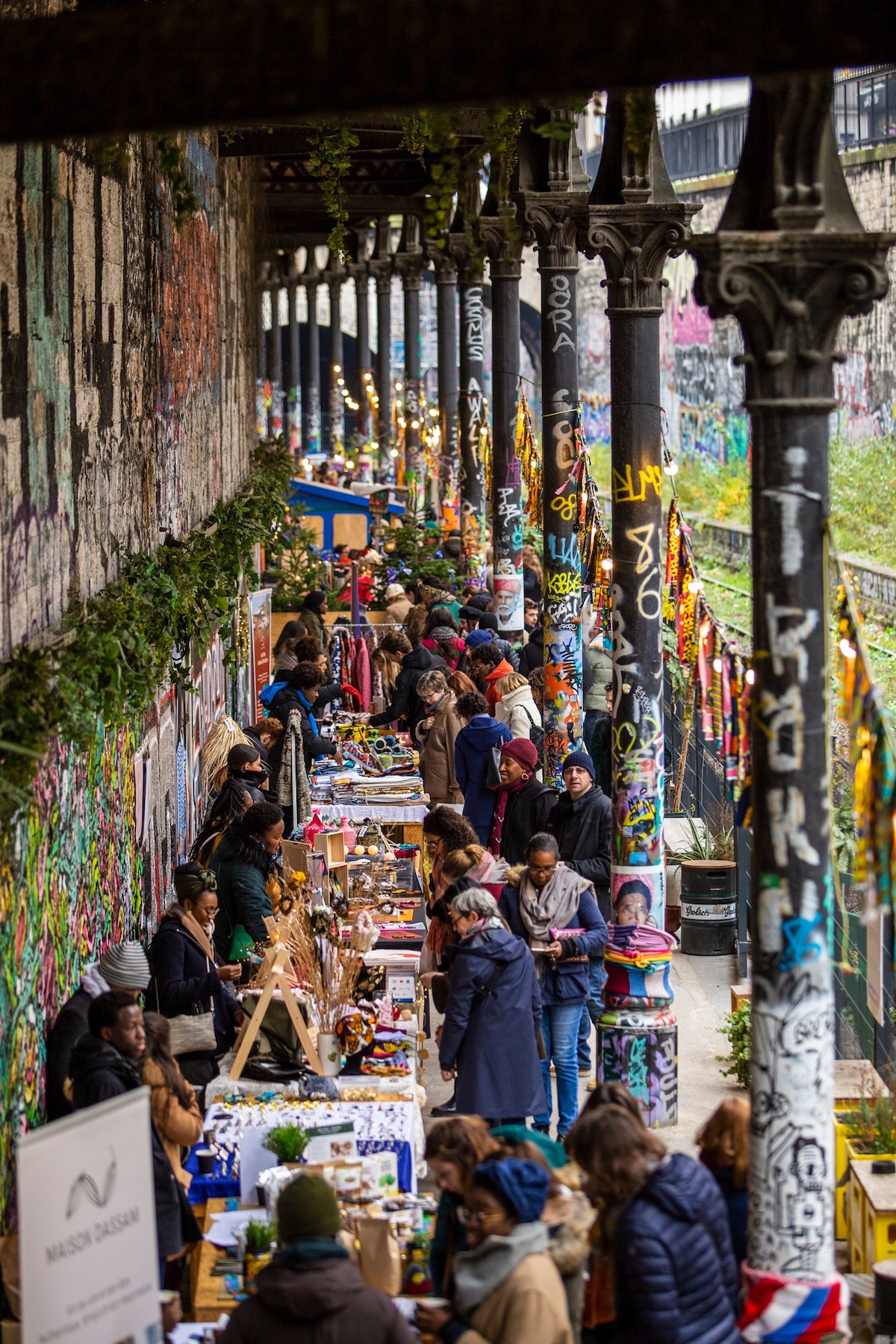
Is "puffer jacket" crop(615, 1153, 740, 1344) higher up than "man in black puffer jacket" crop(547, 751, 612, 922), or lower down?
lower down

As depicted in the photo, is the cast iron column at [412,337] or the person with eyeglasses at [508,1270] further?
the cast iron column at [412,337]

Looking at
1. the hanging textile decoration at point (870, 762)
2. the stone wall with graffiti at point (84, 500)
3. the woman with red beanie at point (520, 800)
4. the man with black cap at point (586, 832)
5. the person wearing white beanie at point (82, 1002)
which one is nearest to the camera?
the hanging textile decoration at point (870, 762)

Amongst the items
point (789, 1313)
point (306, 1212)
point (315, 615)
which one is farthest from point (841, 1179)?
point (315, 615)

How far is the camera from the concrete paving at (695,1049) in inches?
374

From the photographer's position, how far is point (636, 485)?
31.1ft

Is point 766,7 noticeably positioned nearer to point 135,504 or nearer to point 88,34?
point 88,34

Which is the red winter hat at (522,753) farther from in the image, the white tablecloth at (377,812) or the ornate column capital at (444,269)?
the ornate column capital at (444,269)

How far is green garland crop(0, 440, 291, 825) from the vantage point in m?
6.26

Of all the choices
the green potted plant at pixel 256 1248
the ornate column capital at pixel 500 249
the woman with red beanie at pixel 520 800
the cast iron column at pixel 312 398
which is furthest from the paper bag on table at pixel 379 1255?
the cast iron column at pixel 312 398

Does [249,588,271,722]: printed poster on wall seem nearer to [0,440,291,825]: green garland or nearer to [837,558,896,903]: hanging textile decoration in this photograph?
[0,440,291,825]: green garland

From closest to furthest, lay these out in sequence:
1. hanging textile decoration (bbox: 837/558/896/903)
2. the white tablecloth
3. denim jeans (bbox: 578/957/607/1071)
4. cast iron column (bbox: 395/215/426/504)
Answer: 1. hanging textile decoration (bbox: 837/558/896/903)
2. denim jeans (bbox: 578/957/607/1071)
3. the white tablecloth
4. cast iron column (bbox: 395/215/426/504)

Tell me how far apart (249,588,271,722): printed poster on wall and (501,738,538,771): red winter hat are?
26.1 ft

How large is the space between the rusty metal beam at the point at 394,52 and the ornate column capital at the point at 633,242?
5066 millimetres

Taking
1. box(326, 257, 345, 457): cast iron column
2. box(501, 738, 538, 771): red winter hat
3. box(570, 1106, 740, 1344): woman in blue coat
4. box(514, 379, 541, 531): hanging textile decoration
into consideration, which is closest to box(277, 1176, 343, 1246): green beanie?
box(570, 1106, 740, 1344): woman in blue coat
